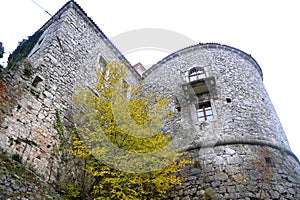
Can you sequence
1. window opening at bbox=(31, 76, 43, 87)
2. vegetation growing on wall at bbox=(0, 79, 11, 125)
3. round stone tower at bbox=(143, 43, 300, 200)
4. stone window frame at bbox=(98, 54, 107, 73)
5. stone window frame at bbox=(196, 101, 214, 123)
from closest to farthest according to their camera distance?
vegetation growing on wall at bbox=(0, 79, 11, 125)
round stone tower at bbox=(143, 43, 300, 200)
window opening at bbox=(31, 76, 43, 87)
stone window frame at bbox=(196, 101, 214, 123)
stone window frame at bbox=(98, 54, 107, 73)

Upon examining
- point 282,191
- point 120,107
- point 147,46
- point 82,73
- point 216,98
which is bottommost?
point 282,191

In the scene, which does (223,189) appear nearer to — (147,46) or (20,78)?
(20,78)

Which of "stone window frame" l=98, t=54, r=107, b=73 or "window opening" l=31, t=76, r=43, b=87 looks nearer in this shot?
"window opening" l=31, t=76, r=43, b=87

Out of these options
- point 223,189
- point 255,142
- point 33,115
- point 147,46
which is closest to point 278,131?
point 255,142

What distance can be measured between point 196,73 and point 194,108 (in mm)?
2144

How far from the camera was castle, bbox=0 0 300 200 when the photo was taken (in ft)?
23.3

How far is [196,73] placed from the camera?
37.7 feet

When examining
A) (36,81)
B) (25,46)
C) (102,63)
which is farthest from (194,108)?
(25,46)

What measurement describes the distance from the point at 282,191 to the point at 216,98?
404 cm

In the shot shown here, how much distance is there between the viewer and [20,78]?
23.9 feet

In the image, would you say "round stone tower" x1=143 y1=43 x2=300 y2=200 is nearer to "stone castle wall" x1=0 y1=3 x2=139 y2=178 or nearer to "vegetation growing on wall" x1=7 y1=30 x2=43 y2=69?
"stone castle wall" x1=0 y1=3 x2=139 y2=178

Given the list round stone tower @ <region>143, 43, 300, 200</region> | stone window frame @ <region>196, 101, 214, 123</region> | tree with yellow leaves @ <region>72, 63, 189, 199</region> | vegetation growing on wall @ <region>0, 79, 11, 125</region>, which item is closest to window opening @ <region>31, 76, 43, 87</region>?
vegetation growing on wall @ <region>0, 79, 11, 125</region>

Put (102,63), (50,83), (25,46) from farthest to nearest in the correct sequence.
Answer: (102,63), (25,46), (50,83)

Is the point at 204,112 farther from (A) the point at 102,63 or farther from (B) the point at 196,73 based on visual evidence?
(A) the point at 102,63
